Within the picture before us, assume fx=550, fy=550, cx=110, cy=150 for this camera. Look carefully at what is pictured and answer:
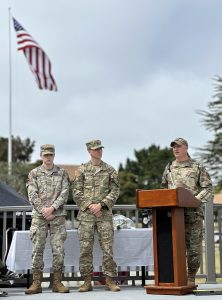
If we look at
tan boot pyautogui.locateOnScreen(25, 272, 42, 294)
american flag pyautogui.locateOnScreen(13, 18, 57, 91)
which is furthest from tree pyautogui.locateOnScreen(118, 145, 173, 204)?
tan boot pyautogui.locateOnScreen(25, 272, 42, 294)

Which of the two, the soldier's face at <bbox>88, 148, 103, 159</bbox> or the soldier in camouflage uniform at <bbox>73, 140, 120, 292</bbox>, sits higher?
the soldier's face at <bbox>88, 148, 103, 159</bbox>

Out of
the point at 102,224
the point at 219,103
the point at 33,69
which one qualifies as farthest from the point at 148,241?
the point at 219,103

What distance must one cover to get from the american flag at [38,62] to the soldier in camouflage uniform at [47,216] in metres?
12.9

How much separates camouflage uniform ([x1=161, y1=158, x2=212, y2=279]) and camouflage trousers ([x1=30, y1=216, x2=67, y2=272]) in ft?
4.01

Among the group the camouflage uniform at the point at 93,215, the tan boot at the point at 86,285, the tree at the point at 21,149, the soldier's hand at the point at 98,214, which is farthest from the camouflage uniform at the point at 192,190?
the tree at the point at 21,149

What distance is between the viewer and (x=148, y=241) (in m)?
6.45

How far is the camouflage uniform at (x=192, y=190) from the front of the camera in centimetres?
561

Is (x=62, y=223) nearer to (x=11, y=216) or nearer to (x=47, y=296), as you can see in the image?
(x=47, y=296)

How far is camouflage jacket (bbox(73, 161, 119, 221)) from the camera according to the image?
587cm

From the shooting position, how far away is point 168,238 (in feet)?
16.5

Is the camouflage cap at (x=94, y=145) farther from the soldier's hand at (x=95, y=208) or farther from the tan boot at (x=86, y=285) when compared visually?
the tan boot at (x=86, y=285)

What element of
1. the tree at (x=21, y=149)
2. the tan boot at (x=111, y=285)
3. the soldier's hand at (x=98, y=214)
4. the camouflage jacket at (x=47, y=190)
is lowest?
the tan boot at (x=111, y=285)

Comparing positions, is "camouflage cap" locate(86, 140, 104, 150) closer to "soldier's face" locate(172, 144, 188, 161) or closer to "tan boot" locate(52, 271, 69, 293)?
"soldier's face" locate(172, 144, 188, 161)

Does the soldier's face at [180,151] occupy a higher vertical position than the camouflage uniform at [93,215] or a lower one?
higher
